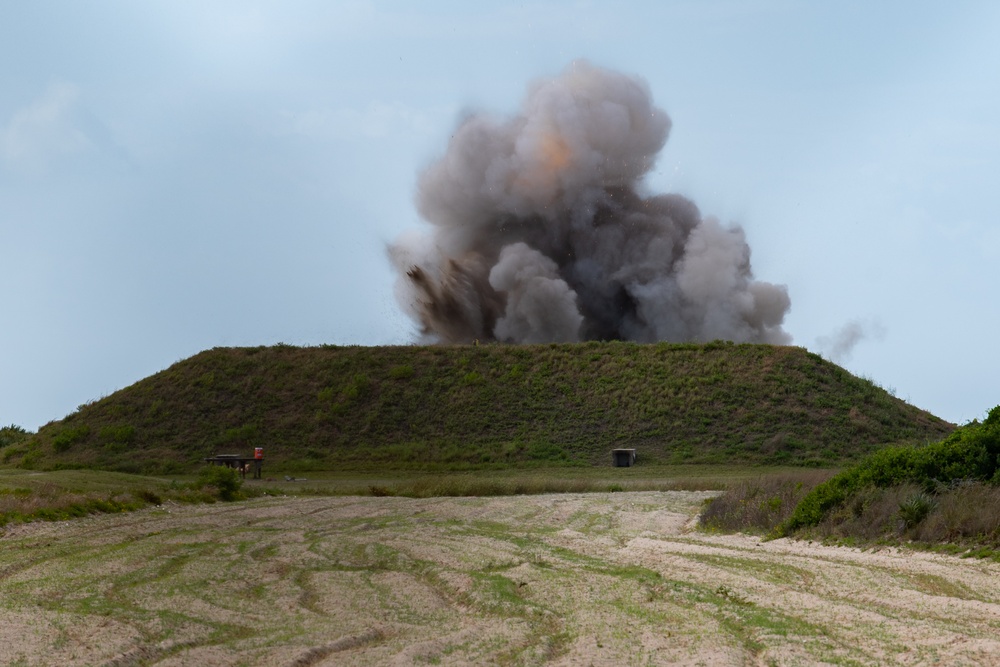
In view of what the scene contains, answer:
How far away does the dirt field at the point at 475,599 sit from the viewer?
7637mm

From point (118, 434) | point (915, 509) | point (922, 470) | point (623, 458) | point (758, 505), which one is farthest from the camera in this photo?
point (118, 434)

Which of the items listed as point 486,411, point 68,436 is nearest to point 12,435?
point 68,436

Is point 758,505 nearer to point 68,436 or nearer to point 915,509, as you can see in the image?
point 915,509

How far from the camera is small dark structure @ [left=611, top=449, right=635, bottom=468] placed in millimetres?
40406

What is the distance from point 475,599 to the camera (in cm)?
1013

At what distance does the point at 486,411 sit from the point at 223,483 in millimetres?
22514

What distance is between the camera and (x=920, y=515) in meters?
13.6

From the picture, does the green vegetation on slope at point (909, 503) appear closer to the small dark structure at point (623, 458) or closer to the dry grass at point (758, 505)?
the dry grass at point (758, 505)

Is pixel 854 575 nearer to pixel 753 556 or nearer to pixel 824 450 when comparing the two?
pixel 753 556

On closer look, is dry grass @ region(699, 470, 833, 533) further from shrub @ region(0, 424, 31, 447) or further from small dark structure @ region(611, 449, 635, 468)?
shrub @ region(0, 424, 31, 447)

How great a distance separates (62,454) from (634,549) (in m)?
37.5

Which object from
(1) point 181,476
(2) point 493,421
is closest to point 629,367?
(2) point 493,421

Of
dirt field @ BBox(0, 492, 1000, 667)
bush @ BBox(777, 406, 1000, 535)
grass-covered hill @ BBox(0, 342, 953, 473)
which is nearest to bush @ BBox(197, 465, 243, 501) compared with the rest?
dirt field @ BBox(0, 492, 1000, 667)

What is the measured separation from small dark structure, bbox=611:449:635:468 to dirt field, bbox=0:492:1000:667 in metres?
23.4
